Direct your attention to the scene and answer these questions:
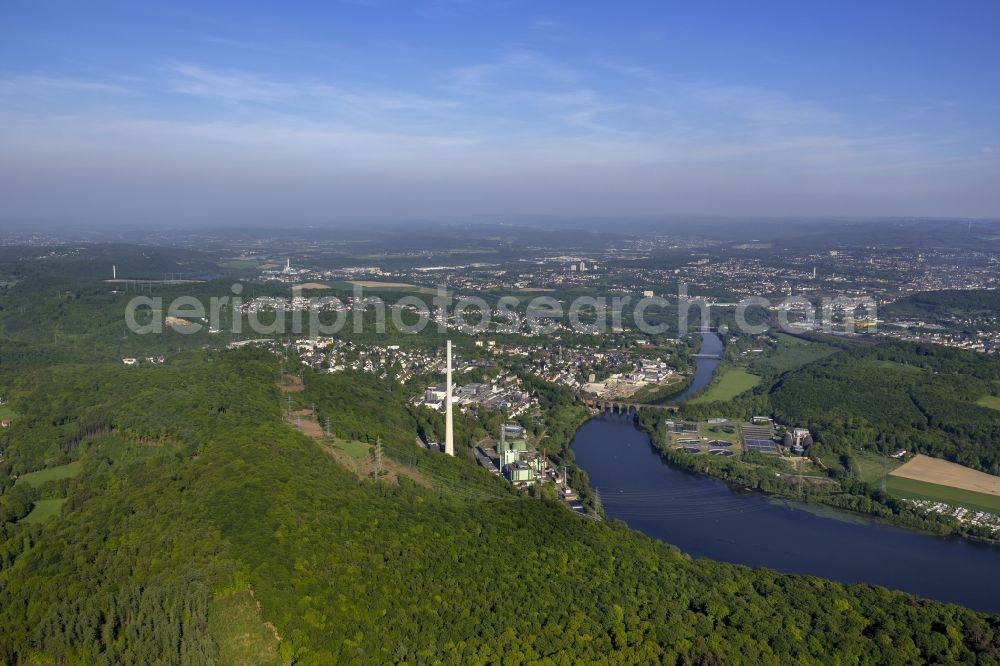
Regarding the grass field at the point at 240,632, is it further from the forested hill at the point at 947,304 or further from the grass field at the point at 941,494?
the forested hill at the point at 947,304

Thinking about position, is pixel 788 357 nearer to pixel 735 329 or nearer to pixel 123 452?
pixel 735 329

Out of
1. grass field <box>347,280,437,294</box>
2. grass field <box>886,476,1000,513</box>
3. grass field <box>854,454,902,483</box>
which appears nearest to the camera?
grass field <box>886,476,1000,513</box>

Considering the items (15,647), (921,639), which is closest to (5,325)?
(15,647)

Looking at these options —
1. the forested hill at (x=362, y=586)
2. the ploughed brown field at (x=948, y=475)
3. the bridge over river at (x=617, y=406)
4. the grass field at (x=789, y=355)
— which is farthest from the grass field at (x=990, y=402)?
the forested hill at (x=362, y=586)

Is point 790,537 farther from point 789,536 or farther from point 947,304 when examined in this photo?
point 947,304

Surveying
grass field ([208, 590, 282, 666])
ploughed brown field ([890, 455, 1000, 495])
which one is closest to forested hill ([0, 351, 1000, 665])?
grass field ([208, 590, 282, 666])

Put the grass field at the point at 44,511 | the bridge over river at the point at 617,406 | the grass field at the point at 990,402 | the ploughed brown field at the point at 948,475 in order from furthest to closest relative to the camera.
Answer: the bridge over river at the point at 617,406 → the grass field at the point at 990,402 → the ploughed brown field at the point at 948,475 → the grass field at the point at 44,511

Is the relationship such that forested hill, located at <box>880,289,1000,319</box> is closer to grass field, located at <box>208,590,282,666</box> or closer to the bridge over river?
the bridge over river
